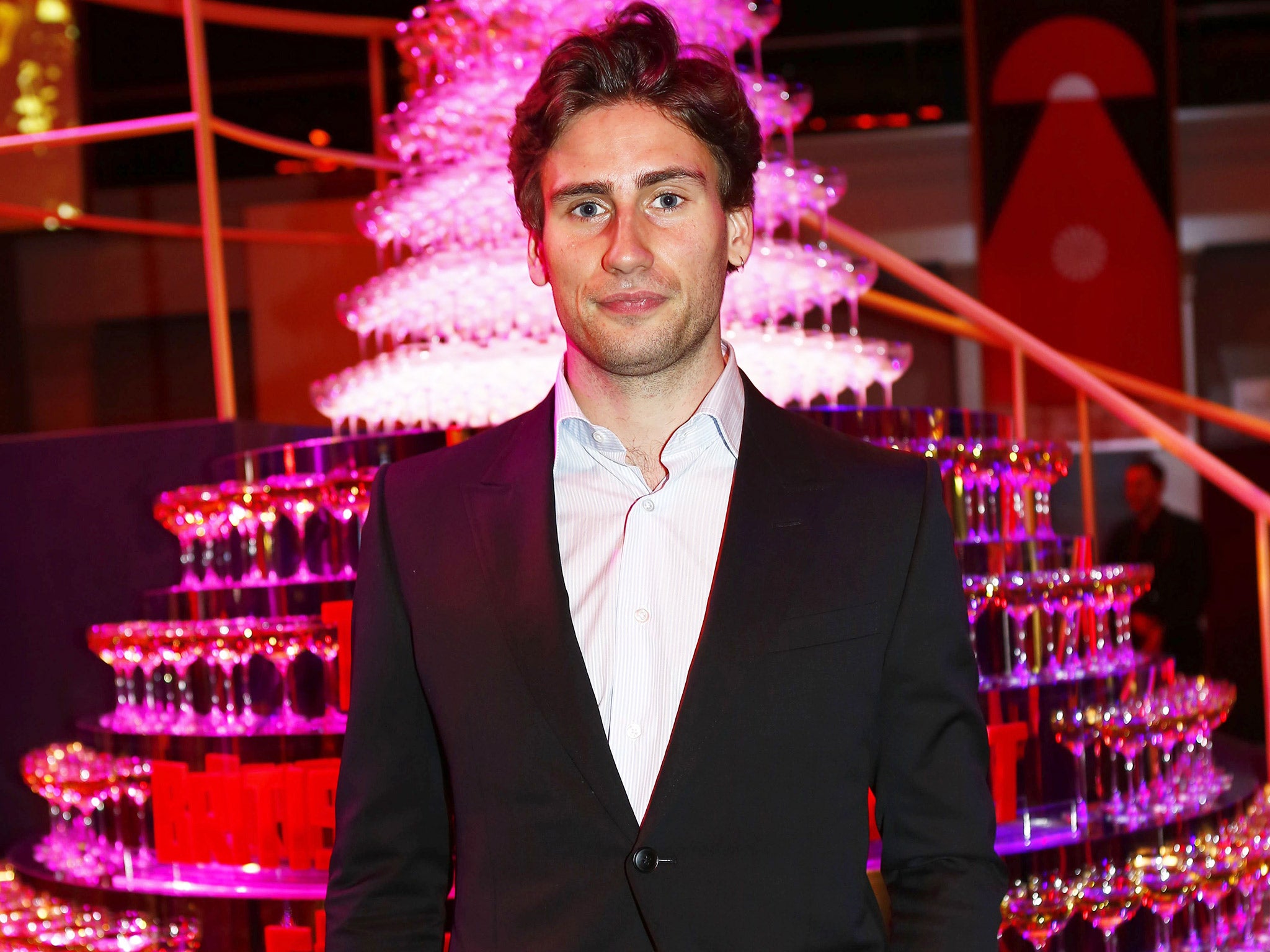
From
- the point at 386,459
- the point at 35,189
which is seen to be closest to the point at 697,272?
the point at 386,459

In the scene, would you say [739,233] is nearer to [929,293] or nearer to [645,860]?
[645,860]

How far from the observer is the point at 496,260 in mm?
3934

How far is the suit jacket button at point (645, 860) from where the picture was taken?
4.53ft

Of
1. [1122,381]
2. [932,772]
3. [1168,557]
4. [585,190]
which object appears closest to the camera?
[932,772]

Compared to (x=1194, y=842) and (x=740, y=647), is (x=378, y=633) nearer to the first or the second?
(x=740, y=647)

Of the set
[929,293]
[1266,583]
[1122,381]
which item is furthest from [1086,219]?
[1266,583]

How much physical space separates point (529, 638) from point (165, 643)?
1922 millimetres

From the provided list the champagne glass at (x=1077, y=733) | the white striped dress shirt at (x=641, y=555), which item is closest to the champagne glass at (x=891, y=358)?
the champagne glass at (x=1077, y=733)

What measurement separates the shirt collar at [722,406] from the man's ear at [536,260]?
0.14m

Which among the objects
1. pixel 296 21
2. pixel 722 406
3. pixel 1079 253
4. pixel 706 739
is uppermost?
pixel 296 21

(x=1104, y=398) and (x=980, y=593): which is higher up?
(x=1104, y=398)

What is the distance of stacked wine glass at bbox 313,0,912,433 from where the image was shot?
3920 millimetres

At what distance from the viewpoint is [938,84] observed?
362 inches

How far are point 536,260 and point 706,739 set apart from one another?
686 mm
